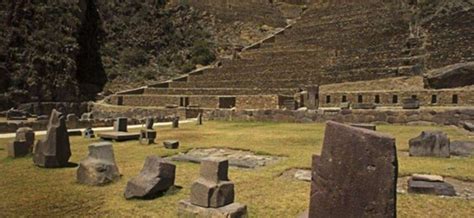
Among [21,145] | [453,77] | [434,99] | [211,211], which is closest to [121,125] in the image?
[21,145]

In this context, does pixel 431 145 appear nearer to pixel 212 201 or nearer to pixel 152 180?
pixel 212 201

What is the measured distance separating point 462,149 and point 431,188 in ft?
15.8

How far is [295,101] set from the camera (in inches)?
1051

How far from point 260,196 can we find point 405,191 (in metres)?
2.61

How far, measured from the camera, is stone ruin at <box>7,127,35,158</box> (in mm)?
10578

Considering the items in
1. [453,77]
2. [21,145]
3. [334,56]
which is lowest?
[21,145]

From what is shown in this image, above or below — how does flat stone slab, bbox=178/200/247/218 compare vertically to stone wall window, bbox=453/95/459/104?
below

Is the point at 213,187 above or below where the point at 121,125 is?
below

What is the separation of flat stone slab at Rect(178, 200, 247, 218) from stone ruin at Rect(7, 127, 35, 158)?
6.92m

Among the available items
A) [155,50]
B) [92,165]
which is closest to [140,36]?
[155,50]

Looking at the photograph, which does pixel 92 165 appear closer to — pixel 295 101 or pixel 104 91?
pixel 295 101

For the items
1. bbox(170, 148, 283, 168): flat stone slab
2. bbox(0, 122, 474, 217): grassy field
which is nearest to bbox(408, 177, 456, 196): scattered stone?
bbox(0, 122, 474, 217): grassy field

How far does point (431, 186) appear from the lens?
698 centimetres

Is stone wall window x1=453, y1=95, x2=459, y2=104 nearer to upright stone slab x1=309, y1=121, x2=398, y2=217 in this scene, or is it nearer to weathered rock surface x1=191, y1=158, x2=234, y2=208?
weathered rock surface x1=191, y1=158, x2=234, y2=208
